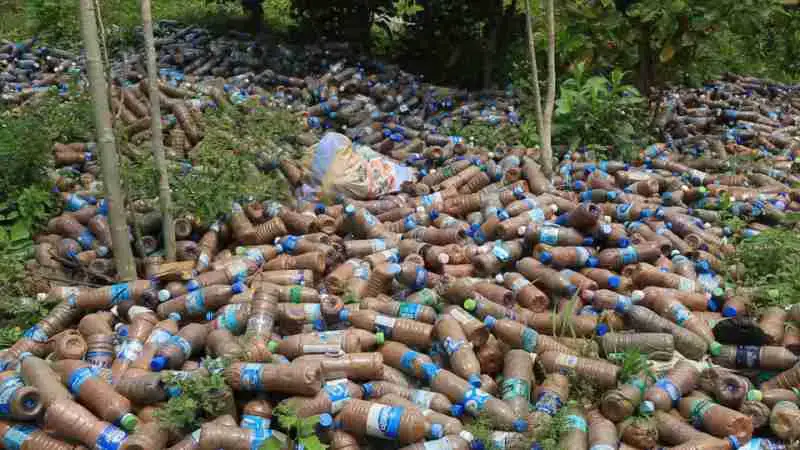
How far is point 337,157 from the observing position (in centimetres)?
697

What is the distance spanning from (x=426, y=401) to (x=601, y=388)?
105 cm

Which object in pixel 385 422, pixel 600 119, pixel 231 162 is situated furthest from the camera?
pixel 600 119

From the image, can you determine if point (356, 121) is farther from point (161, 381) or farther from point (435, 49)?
point (161, 381)

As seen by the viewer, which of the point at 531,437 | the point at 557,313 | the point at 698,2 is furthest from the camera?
the point at 698,2

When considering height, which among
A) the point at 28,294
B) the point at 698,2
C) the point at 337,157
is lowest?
the point at 28,294

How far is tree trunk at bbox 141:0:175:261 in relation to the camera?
16.3 ft

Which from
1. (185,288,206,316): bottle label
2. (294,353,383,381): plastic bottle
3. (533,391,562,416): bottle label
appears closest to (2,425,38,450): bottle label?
(185,288,206,316): bottle label

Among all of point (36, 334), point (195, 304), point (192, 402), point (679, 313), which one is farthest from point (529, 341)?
point (36, 334)

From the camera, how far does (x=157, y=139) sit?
5.21 m

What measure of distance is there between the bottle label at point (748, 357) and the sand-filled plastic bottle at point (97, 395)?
359 centimetres

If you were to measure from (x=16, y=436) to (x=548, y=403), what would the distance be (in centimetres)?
284

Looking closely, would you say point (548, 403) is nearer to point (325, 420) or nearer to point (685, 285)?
point (325, 420)

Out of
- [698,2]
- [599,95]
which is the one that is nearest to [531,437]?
[599,95]

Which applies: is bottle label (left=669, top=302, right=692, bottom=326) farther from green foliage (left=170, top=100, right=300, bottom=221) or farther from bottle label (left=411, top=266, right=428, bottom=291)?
green foliage (left=170, top=100, right=300, bottom=221)
